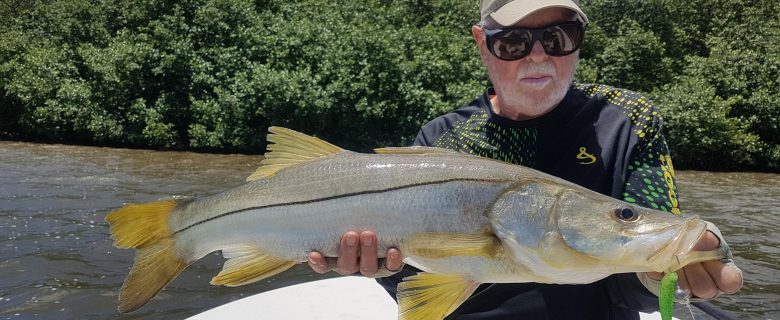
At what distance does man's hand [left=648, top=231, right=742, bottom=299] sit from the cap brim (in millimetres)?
1099

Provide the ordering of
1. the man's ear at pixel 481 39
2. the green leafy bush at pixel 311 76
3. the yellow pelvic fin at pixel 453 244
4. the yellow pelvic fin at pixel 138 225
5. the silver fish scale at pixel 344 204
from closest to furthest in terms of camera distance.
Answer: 1. the yellow pelvic fin at pixel 453 244
2. the silver fish scale at pixel 344 204
3. the yellow pelvic fin at pixel 138 225
4. the man's ear at pixel 481 39
5. the green leafy bush at pixel 311 76

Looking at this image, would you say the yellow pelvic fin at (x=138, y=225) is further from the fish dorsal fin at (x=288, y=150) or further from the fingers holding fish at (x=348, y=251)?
the fingers holding fish at (x=348, y=251)

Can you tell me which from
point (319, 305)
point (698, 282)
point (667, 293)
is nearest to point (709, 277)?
point (698, 282)

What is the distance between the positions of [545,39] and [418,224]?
95 centimetres

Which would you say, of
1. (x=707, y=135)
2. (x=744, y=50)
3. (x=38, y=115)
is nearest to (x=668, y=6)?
(x=744, y=50)

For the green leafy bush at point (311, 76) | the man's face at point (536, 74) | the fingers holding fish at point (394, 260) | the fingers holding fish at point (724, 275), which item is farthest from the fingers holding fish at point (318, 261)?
the green leafy bush at point (311, 76)

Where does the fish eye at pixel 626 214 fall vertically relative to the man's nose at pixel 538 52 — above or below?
below

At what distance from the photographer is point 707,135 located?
17.5 metres

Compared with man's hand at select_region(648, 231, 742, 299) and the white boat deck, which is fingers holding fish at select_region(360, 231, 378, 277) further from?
the white boat deck

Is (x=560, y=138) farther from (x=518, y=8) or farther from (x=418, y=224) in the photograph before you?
(x=418, y=224)

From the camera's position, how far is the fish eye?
6.02 feet

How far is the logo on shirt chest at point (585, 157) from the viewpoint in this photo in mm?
2600

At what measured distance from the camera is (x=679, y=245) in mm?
1680

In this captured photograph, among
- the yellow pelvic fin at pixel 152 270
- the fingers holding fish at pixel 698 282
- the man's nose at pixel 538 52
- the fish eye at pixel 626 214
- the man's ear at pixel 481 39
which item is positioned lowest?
the yellow pelvic fin at pixel 152 270
